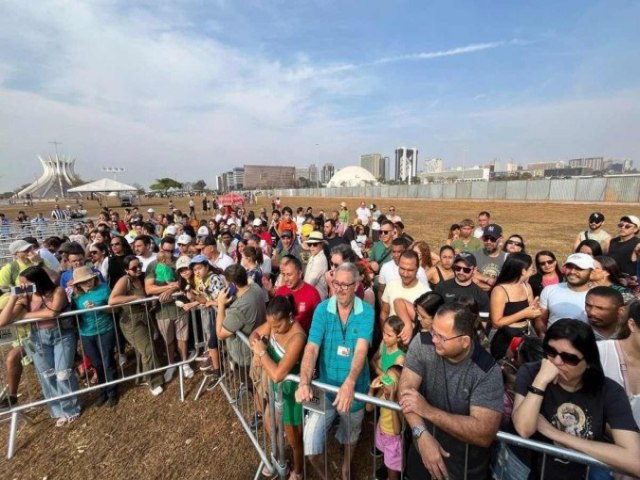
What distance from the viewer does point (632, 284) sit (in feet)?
13.5

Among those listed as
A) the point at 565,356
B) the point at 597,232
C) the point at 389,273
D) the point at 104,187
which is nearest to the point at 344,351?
the point at 565,356

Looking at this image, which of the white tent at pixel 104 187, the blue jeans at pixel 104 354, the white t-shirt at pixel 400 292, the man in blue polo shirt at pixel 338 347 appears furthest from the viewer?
the white tent at pixel 104 187

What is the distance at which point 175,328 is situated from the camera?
15.1 ft

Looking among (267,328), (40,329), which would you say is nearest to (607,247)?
(267,328)

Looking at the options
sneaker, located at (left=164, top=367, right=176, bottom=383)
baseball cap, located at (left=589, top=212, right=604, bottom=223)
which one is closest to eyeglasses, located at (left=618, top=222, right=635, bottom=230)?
baseball cap, located at (left=589, top=212, right=604, bottom=223)

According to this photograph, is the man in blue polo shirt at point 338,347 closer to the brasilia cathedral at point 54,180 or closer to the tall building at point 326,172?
the brasilia cathedral at point 54,180

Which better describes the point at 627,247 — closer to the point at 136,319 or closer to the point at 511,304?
the point at 511,304

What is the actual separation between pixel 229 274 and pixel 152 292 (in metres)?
1.83

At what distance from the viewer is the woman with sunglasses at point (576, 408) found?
1707 millimetres

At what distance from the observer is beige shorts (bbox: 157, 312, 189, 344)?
14.7 ft

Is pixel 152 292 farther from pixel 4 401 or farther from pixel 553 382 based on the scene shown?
pixel 553 382

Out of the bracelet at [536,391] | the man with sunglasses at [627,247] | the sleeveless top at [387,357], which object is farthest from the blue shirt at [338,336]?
the man with sunglasses at [627,247]

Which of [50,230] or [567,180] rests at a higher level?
[567,180]

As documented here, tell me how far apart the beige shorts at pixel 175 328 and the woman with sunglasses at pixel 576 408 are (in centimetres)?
421
